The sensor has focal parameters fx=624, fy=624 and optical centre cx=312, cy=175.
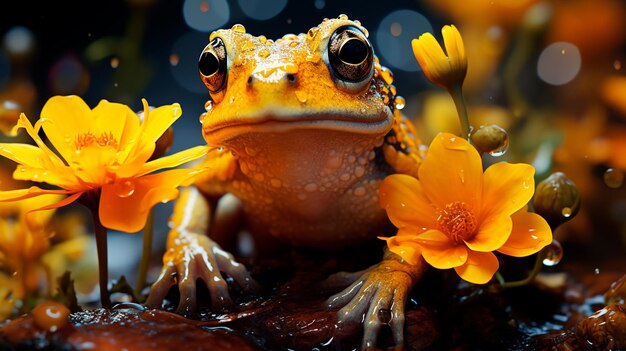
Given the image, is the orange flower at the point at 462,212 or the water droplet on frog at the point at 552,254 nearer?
the orange flower at the point at 462,212

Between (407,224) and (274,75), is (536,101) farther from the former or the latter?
(274,75)

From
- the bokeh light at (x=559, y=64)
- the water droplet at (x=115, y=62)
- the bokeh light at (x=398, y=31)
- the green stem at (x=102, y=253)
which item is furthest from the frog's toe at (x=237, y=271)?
the bokeh light at (x=559, y=64)

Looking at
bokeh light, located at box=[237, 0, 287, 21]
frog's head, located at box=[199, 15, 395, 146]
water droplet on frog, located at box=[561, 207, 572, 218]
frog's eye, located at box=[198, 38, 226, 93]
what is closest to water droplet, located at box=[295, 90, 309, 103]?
frog's head, located at box=[199, 15, 395, 146]

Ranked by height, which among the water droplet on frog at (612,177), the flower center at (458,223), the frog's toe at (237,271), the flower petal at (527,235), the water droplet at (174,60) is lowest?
the water droplet on frog at (612,177)

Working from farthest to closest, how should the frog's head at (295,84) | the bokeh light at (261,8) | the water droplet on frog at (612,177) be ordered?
→ the bokeh light at (261,8) → the water droplet on frog at (612,177) → the frog's head at (295,84)

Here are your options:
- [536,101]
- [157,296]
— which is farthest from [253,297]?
[536,101]

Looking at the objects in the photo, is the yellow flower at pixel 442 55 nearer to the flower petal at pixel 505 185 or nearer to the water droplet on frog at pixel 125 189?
the flower petal at pixel 505 185
